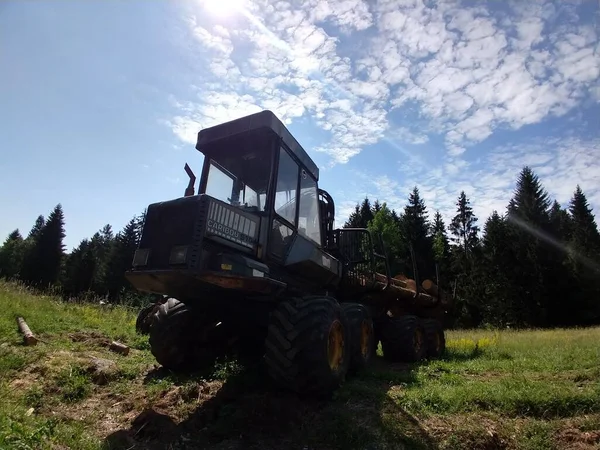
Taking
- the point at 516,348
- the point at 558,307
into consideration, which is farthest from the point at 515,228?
the point at 516,348

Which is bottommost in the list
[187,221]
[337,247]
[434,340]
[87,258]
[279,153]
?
[434,340]

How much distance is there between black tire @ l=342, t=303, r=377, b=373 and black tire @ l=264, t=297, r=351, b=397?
151 centimetres

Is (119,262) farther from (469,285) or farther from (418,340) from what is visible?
(418,340)

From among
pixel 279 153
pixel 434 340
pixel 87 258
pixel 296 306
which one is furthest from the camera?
pixel 87 258

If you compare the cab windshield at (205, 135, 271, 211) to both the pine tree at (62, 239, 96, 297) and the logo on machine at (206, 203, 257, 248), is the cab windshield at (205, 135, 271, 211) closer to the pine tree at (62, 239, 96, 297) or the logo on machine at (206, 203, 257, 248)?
the logo on machine at (206, 203, 257, 248)

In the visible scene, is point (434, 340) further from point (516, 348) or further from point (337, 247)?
point (337, 247)

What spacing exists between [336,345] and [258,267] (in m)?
1.61

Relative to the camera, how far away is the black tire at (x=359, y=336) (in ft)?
22.3

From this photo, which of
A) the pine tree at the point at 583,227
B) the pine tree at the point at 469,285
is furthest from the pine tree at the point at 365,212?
the pine tree at the point at 583,227

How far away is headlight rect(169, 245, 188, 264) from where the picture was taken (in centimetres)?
464

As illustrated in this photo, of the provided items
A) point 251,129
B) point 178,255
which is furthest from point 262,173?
point 178,255

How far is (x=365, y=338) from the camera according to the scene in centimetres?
747

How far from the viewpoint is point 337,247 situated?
8.16 meters

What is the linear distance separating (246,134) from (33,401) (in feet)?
14.4
